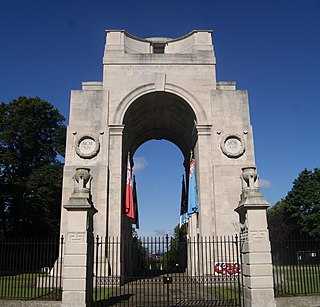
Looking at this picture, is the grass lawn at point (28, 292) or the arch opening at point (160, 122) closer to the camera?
the grass lawn at point (28, 292)

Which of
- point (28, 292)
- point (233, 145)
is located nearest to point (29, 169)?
point (233, 145)

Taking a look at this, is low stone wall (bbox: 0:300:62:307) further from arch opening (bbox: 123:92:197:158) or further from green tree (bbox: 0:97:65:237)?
green tree (bbox: 0:97:65:237)

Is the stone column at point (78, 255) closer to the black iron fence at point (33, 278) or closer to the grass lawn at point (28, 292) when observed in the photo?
the black iron fence at point (33, 278)

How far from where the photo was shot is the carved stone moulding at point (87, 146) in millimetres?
23172

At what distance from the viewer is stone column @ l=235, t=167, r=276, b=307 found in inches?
484

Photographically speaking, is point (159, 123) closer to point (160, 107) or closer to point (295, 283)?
point (160, 107)

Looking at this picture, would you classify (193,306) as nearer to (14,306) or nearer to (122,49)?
(14,306)

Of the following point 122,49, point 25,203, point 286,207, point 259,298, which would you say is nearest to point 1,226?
point 25,203

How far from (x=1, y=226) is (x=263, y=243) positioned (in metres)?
29.5

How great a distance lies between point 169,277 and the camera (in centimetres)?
1617

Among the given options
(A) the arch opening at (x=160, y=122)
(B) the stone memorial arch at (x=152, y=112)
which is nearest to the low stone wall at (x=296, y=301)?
(B) the stone memorial arch at (x=152, y=112)

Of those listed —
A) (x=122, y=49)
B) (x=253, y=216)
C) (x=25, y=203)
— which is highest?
(x=122, y=49)

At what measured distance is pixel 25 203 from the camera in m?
34.7

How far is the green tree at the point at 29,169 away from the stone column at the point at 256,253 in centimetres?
2581
